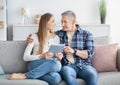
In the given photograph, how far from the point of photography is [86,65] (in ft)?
10.1

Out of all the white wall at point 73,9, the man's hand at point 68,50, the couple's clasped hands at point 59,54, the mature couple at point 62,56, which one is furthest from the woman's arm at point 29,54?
the white wall at point 73,9

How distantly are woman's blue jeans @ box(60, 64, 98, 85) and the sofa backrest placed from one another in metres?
0.54

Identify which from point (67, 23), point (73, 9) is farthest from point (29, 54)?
point (73, 9)

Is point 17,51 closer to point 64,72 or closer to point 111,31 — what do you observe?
point 64,72

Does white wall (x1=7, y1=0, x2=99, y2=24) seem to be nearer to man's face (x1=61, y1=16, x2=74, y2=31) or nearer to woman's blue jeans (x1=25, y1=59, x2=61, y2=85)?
man's face (x1=61, y1=16, x2=74, y2=31)

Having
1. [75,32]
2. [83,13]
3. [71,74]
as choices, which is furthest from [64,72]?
[83,13]

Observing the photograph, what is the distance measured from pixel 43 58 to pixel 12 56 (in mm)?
441

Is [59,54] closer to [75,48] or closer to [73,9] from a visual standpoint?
[75,48]

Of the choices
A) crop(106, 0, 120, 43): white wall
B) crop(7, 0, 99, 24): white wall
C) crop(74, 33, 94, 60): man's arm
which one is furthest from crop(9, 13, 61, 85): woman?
crop(106, 0, 120, 43): white wall

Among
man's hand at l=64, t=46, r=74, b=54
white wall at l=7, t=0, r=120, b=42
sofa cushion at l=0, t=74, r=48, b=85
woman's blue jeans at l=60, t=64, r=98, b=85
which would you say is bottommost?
sofa cushion at l=0, t=74, r=48, b=85

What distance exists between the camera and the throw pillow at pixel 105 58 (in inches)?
126

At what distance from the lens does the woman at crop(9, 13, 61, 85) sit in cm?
285

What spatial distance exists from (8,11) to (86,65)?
3162mm

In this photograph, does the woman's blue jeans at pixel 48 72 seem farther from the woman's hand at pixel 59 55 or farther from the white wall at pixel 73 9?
the white wall at pixel 73 9
